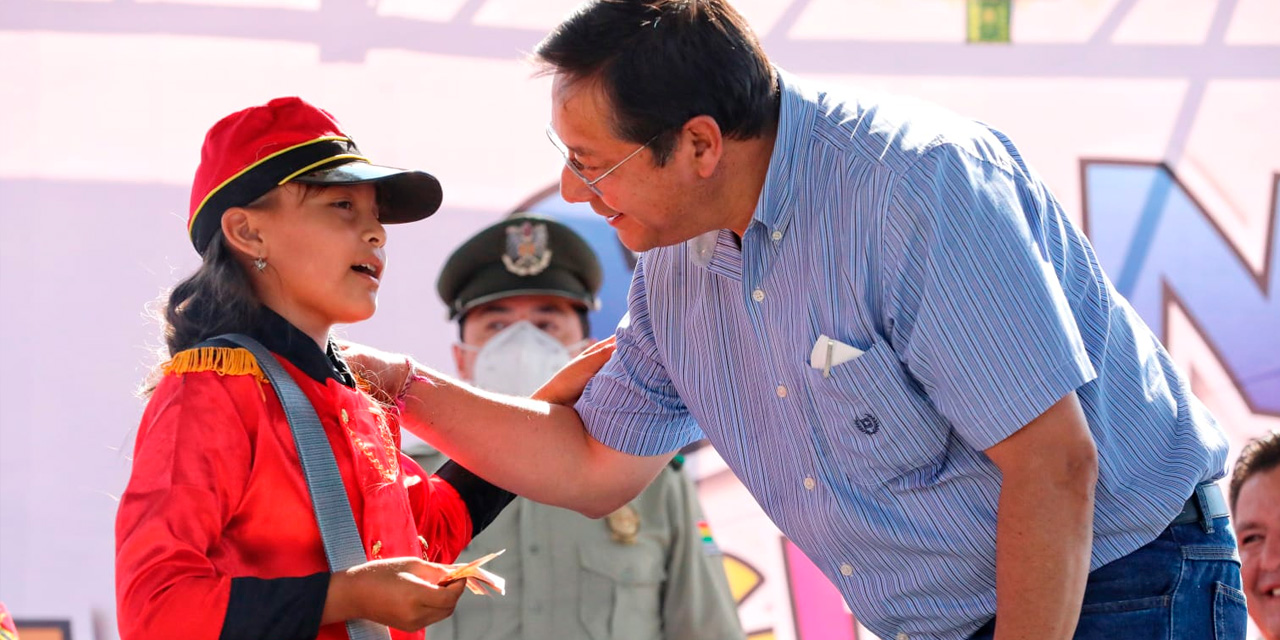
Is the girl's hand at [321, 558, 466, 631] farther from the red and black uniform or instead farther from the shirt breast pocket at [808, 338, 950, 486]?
the shirt breast pocket at [808, 338, 950, 486]

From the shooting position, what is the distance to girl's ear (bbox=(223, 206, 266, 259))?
1921mm

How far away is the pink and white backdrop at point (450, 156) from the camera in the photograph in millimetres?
3590

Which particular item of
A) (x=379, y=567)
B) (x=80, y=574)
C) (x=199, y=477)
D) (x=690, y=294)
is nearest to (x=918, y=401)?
(x=690, y=294)

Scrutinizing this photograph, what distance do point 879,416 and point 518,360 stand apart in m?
1.71

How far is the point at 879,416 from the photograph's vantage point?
71.4 inches

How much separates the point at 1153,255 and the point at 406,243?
2395mm

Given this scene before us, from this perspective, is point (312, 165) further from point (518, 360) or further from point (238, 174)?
point (518, 360)

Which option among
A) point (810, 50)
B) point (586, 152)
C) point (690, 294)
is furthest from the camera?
point (810, 50)

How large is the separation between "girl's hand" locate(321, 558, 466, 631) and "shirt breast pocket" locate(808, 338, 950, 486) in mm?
590

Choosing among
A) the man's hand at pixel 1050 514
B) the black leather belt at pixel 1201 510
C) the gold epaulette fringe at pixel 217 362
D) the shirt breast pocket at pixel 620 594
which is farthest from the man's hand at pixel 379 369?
the black leather belt at pixel 1201 510

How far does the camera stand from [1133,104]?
4176mm

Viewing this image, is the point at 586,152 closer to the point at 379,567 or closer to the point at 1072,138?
the point at 379,567

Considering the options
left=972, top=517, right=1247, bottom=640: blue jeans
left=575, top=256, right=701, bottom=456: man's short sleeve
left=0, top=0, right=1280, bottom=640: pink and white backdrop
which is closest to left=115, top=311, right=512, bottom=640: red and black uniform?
left=575, top=256, right=701, bottom=456: man's short sleeve

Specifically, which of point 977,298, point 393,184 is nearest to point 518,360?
point 393,184
